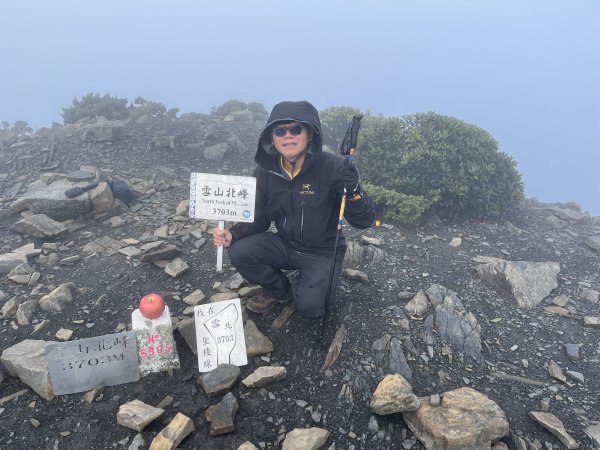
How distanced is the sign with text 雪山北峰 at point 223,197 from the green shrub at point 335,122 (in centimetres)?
991

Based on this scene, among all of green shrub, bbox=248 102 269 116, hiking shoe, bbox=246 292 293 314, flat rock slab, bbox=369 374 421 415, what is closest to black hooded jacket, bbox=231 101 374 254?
hiking shoe, bbox=246 292 293 314

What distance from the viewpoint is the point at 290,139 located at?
15.9 feet

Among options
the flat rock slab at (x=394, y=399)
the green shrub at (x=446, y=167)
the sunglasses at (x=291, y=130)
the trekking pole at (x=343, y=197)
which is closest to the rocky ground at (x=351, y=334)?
the flat rock slab at (x=394, y=399)

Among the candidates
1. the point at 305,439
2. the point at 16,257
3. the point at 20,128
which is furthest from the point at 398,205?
the point at 20,128

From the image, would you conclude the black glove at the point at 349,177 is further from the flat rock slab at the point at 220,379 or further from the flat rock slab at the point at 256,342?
the flat rock slab at the point at 220,379

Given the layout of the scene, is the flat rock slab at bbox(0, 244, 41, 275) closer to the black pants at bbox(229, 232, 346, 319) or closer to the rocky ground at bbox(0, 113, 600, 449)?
the rocky ground at bbox(0, 113, 600, 449)

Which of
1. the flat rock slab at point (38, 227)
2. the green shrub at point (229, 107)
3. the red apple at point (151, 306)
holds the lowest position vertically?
the flat rock slab at point (38, 227)

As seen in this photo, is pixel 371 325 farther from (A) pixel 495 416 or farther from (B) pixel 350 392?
(A) pixel 495 416

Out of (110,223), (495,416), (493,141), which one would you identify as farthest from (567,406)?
(110,223)

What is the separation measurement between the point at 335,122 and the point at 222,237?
10.7 metres

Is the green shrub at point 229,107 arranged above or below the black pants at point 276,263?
above

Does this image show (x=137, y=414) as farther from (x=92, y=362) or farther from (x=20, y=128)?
(x=20, y=128)

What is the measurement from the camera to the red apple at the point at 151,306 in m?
4.18

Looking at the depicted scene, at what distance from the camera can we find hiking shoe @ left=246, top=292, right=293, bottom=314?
18.0ft
